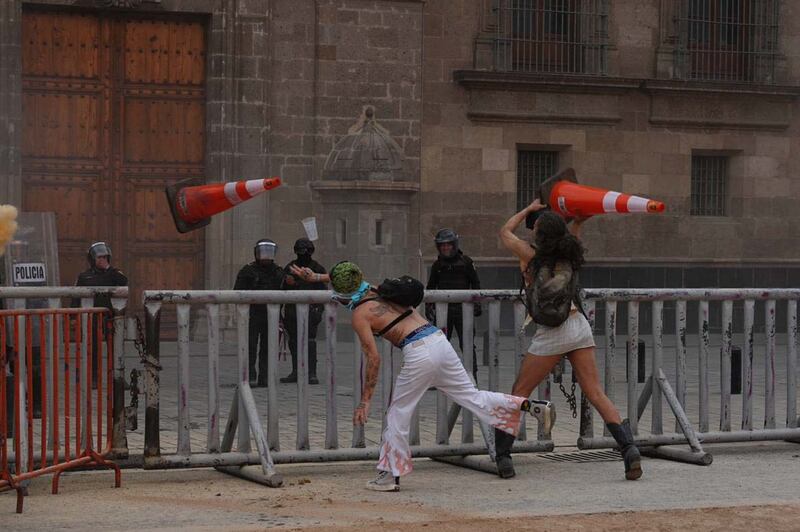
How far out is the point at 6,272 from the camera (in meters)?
18.1

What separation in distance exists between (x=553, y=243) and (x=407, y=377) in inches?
49.5

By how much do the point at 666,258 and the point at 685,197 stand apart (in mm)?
1016

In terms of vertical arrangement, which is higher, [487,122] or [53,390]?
Answer: [487,122]

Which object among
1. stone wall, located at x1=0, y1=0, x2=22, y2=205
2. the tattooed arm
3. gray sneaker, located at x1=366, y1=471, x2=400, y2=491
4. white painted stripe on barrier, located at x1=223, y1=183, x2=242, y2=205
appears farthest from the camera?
stone wall, located at x1=0, y1=0, x2=22, y2=205

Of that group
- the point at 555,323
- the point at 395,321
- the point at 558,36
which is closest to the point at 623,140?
the point at 558,36

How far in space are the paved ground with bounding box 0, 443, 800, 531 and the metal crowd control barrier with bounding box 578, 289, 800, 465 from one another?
Answer: 9.5 inches

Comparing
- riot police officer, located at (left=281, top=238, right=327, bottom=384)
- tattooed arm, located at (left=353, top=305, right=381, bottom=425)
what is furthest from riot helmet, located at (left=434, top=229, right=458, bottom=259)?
tattooed arm, located at (left=353, top=305, right=381, bottom=425)

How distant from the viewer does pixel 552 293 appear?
9.97 m

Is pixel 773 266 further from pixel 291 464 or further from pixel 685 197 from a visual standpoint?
pixel 291 464

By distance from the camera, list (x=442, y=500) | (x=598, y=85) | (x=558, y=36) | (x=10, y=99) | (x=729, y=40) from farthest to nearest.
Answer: (x=729, y=40), (x=558, y=36), (x=598, y=85), (x=10, y=99), (x=442, y=500)

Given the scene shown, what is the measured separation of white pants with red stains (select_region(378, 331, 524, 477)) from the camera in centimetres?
948

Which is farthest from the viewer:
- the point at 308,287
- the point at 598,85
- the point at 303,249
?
the point at 598,85

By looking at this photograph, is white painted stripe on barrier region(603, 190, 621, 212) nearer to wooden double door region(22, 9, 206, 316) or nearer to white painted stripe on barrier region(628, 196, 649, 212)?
white painted stripe on barrier region(628, 196, 649, 212)

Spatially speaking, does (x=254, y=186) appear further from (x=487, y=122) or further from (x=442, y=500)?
(x=487, y=122)
